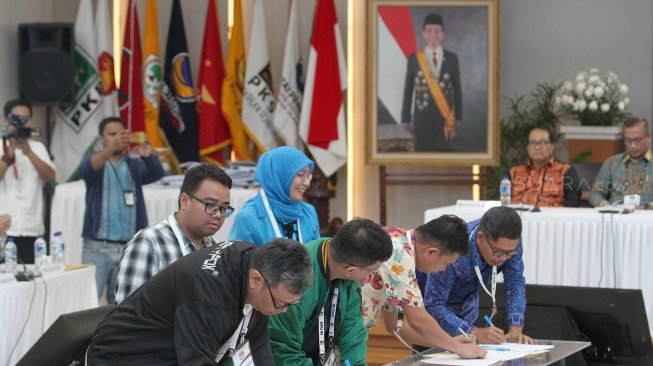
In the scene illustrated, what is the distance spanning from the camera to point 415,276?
12.4 feet

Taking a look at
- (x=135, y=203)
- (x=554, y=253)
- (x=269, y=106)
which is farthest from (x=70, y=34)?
(x=554, y=253)

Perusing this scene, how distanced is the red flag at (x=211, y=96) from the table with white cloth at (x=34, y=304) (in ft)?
11.2

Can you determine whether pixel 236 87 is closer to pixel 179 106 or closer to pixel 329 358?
pixel 179 106

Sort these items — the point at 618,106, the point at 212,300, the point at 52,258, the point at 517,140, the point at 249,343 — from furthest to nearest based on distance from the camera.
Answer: the point at 517,140, the point at 618,106, the point at 52,258, the point at 249,343, the point at 212,300

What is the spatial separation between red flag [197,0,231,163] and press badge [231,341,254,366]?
6.34 meters

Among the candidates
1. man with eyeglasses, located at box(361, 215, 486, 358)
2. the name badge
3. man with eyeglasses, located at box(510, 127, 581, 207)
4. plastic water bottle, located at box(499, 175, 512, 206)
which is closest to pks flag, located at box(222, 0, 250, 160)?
man with eyeglasses, located at box(510, 127, 581, 207)

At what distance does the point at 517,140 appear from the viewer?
29.1 ft

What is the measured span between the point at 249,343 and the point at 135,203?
3.79 m

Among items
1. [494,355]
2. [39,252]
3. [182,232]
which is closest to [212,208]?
[182,232]

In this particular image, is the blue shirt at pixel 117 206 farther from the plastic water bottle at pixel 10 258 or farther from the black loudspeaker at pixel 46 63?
the black loudspeaker at pixel 46 63

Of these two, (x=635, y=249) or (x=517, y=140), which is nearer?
(x=635, y=249)

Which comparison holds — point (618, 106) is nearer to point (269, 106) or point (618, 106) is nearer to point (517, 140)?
point (517, 140)

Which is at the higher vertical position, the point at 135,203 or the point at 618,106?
the point at 618,106

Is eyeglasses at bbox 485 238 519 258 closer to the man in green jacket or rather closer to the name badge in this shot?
the man in green jacket
